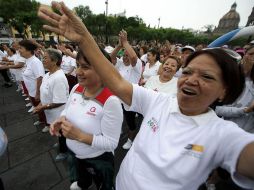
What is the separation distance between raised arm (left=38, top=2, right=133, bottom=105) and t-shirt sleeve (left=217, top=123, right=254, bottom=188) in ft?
2.39

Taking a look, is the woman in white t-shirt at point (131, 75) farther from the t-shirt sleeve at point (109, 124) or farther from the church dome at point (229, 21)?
the church dome at point (229, 21)

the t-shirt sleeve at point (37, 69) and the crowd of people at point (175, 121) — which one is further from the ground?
the crowd of people at point (175, 121)

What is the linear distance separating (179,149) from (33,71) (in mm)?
4177

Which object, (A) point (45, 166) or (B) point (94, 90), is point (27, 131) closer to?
(A) point (45, 166)

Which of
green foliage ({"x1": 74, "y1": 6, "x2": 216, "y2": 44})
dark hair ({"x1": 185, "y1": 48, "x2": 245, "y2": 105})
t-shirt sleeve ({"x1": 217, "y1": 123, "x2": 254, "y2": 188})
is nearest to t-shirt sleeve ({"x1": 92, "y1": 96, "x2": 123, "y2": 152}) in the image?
dark hair ({"x1": 185, "y1": 48, "x2": 245, "y2": 105})

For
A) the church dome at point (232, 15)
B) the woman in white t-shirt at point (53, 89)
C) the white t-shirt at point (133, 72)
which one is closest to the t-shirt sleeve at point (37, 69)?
the woman in white t-shirt at point (53, 89)

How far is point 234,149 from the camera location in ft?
2.91

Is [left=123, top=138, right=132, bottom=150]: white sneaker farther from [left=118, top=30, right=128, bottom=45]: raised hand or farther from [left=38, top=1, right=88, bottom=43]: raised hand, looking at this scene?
[left=38, top=1, right=88, bottom=43]: raised hand

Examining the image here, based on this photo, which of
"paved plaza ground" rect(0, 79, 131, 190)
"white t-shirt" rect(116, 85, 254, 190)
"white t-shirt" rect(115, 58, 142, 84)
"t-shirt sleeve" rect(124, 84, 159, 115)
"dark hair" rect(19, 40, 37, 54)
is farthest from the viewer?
"dark hair" rect(19, 40, 37, 54)

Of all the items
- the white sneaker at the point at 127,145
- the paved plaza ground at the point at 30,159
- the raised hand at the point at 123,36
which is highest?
the raised hand at the point at 123,36

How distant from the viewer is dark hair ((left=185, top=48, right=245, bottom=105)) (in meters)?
1.11

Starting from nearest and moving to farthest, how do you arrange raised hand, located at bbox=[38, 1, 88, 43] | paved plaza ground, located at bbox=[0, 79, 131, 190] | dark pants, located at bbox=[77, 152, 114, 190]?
raised hand, located at bbox=[38, 1, 88, 43], dark pants, located at bbox=[77, 152, 114, 190], paved plaza ground, located at bbox=[0, 79, 131, 190]

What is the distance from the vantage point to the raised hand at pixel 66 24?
42.7 inches

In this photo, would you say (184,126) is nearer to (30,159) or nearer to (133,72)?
(133,72)
